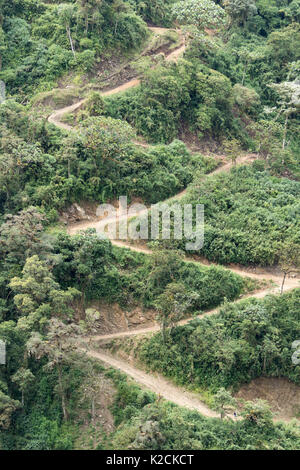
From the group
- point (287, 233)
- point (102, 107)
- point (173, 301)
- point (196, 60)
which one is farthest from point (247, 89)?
point (173, 301)

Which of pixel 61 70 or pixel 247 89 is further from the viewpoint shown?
pixel 247 89

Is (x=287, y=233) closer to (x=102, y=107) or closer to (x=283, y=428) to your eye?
(x=283, y=428)

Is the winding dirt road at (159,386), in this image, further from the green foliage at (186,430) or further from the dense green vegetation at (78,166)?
the dense green vegetation at (78,166)

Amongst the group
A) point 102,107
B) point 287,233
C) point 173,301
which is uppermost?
point 102,107

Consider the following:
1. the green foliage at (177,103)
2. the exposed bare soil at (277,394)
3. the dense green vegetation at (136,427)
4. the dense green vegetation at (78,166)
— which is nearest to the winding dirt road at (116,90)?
the green foliage at (177,103)

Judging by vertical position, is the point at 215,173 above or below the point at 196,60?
below

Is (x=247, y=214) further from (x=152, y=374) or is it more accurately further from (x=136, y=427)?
(x=136, y=427)
